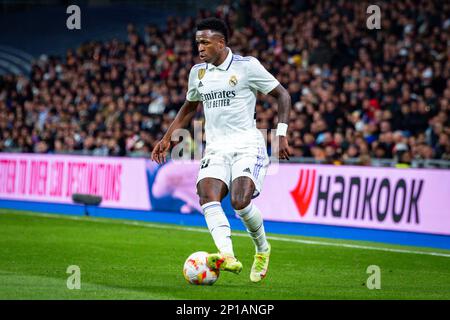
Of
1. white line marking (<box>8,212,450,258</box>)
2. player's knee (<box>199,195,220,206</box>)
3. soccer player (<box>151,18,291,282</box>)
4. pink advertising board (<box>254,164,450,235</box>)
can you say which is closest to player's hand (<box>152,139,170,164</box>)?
soccer player (<box>151,18,291,282</box>)

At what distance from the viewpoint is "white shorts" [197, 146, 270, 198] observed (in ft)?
33.4

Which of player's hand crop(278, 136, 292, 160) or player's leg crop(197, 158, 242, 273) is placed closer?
player's leg crop(197, 158, 242, 273)

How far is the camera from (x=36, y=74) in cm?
3409

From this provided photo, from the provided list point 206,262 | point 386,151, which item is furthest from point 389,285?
point 386,151

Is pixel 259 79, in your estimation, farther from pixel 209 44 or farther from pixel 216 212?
pixel 216 212

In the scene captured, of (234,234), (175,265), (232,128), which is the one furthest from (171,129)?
(234,234)

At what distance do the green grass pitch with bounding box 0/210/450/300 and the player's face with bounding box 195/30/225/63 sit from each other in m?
2.48

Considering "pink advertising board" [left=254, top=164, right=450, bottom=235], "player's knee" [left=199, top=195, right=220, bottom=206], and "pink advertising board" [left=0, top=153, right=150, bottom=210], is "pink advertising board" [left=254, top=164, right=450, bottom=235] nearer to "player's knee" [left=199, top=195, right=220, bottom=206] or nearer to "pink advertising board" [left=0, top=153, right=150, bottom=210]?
"pink advertising board" [left=0, top=153, right=150, bottom=210]

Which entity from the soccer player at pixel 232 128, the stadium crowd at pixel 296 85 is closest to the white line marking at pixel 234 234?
the stadium crowd at pixel 296 85

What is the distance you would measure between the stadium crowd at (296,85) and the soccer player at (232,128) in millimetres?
8143

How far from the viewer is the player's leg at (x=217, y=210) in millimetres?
9648

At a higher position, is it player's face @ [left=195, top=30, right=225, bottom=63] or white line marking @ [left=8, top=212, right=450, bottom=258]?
player's face @ [left=195, top=30, right=225, bottom=63]
